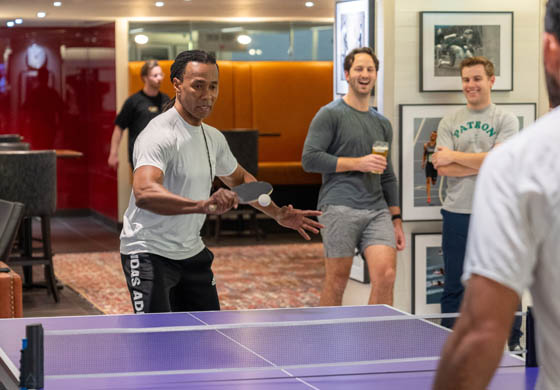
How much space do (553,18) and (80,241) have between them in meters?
9.66

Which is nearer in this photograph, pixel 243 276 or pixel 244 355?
pixel 244 355

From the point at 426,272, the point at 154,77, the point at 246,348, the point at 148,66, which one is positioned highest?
the point at 148,66

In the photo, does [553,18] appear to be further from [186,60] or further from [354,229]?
[354,229]

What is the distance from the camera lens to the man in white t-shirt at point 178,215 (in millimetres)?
3254

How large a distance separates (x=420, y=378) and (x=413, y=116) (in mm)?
3442

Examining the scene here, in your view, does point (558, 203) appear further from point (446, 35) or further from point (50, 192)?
point (50, 192)

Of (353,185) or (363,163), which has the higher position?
(363,163)

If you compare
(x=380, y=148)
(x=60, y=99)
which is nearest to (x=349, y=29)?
(x=380, y=148)

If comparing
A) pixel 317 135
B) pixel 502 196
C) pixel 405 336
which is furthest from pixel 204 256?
pixel 502 196

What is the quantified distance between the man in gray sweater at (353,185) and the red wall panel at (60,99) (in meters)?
7.67

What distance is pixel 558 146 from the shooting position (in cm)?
107

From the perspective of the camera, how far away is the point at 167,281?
3285 mm

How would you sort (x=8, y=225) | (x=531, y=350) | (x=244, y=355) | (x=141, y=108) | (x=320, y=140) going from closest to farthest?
1. (x=531, y=350)
2. (x=244, y=355)
3. (x=8, y=225)
4. (x=320, y=140)
5. (x=141, y=108)

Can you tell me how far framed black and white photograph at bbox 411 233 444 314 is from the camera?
19.0 ft
